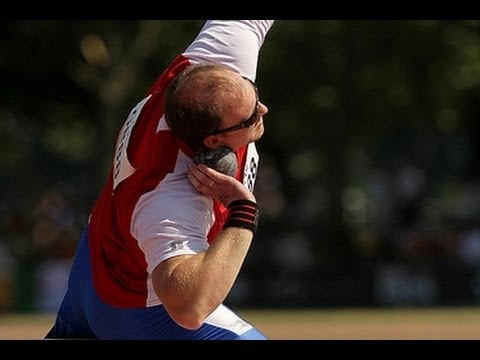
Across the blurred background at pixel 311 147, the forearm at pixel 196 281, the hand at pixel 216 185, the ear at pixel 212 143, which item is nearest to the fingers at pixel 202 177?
the hand at pixel 216 185

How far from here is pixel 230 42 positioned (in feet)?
15.9

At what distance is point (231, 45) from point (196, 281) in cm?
106

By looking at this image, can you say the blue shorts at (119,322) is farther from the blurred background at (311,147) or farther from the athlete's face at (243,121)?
the blurred background at (311,147)

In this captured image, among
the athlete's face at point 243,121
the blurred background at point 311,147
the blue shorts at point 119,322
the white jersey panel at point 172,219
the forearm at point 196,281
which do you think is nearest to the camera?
the forearm at point 196,281

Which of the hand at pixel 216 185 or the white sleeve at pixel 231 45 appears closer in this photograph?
the hand at pixel 216 185

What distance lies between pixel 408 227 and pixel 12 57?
9015 millimetres

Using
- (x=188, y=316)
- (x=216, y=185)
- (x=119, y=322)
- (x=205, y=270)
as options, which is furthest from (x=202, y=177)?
(x=119, y=322)

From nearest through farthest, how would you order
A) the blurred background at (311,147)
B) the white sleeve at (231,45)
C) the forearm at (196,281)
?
the forearm at (196,281) < the white sleeve at (231,45) < the blurred background at (311,147)

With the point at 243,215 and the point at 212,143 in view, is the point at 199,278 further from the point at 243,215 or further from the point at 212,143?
the point at 212,143

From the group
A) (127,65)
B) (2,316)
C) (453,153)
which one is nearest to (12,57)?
(127,65)

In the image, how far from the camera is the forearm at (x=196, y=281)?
4.18 meters

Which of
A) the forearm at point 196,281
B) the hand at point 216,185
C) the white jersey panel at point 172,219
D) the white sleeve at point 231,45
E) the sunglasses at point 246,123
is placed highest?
the white sleeve at point 231,45

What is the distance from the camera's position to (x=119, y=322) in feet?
15.3

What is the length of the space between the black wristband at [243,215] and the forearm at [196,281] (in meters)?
0.09
